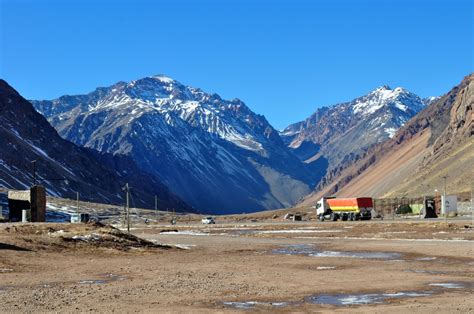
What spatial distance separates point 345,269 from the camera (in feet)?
115

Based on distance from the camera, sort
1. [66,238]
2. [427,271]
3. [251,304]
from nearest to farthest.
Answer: [251,304]
[427,271]
[66,238]

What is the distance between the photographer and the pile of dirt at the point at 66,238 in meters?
46.6

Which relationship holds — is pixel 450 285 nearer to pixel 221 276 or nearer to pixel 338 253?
pixel 221 276

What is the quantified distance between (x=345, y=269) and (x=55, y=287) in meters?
14.7

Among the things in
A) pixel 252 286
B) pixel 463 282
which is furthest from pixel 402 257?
pixel 252 286

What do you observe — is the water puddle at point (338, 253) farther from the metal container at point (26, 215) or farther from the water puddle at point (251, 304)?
the metal container at point (26, 215)

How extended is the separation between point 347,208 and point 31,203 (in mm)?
59408

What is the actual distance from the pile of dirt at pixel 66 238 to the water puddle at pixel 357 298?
25.6m

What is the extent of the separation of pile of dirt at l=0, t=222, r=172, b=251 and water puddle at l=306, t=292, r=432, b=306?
25553mm

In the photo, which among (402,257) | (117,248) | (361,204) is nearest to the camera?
(402,257)

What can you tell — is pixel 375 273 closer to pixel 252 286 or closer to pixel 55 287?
pixel 252 286

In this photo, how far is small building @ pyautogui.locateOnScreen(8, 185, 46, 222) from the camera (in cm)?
8312

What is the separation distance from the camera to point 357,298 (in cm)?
2448

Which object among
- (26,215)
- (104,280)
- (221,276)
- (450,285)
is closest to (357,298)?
(450,285)
